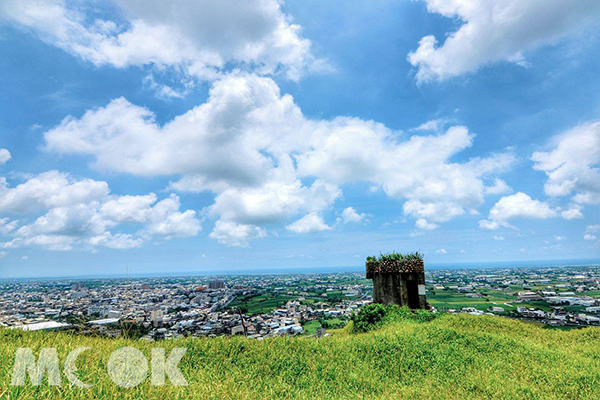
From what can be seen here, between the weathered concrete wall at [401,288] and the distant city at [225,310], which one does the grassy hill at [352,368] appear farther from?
the weathered concrete wall at [401,288]

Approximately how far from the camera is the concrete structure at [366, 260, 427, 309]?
15867mm

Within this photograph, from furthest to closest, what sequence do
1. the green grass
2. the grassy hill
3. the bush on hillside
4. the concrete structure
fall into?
the green grass → the concrete structure → the bush on hillside → the grassy hill

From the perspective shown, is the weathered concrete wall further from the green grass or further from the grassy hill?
the green grass

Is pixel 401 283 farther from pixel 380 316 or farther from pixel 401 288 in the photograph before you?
pixel 380 316

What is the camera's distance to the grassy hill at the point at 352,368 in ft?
15.7

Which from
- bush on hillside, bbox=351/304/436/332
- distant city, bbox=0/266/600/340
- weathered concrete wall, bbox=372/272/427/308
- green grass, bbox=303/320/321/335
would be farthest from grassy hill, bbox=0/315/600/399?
green grass, bbox=303/320/321/335

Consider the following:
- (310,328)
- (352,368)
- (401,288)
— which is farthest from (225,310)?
(352,368)

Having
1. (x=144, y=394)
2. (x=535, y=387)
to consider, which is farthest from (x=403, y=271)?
(x=144, y=394)

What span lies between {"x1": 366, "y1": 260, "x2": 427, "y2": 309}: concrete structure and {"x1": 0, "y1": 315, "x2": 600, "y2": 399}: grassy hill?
571cm

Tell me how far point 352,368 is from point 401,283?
9.41 m

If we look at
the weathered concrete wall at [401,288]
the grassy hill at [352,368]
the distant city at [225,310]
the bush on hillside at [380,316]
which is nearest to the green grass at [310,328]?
the distant city at [225,310]

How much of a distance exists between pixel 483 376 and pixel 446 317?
6.55 metres

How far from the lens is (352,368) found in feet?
24.9

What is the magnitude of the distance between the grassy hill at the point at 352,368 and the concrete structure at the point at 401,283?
5.71m
